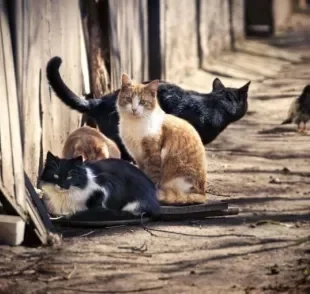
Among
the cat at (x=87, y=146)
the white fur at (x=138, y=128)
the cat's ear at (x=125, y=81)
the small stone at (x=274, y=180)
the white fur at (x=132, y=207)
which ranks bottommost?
the small stone at (x=274, y=180)

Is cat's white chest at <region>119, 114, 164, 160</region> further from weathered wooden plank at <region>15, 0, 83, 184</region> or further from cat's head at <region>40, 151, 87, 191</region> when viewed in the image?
cat's head at <region>40, 151, 87, 191</region>

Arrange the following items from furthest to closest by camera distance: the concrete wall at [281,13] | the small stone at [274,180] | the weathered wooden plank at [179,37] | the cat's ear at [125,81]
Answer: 1. the concrete wall at [281,13]
2. the weathered wooden plank at [179,37]
3. the small stone at [274,180]
4. the cat's ear at [125,81]

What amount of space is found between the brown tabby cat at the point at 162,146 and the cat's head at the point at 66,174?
0.90 metres

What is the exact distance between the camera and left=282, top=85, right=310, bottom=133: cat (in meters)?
11.6

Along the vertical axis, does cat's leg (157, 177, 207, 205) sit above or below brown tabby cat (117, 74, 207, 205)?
below

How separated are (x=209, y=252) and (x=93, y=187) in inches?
43.9

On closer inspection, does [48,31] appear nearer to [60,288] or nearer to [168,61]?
[60,288]

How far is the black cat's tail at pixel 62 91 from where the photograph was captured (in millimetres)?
8469

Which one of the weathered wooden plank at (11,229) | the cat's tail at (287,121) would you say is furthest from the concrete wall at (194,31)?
the weathered wooden plank at (11,229)

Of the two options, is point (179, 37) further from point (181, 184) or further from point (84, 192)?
point (84, 192)

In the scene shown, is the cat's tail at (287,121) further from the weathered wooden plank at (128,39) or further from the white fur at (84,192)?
the white fur at (84,192)

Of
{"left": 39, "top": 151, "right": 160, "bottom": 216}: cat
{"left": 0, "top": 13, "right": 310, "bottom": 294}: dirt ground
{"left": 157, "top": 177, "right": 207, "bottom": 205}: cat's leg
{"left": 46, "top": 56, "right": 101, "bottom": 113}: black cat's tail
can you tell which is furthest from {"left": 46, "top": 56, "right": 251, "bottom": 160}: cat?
{"left": 39, "top": 151, "right": 160, "bottom": 216}: cat

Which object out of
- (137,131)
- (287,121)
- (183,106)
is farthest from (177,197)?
(287,121)

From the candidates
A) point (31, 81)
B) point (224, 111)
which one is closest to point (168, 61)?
point (224, 111)
